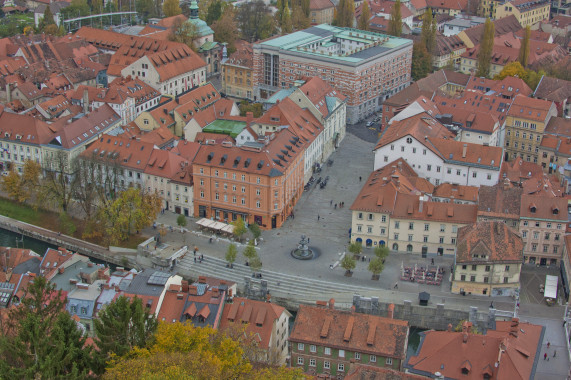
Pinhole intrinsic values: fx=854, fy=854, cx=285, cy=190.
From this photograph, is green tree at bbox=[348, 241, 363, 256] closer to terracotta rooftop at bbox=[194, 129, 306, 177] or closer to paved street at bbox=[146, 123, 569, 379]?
paved street at bbox=[146, 123, 569, 379]

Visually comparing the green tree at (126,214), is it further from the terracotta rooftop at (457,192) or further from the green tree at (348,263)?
the terracotta rooftop at (457,192)

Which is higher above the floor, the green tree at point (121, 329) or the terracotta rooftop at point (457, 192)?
the green tree at point (121, 329)

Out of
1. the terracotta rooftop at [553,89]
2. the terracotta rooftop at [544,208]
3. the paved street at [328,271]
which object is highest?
the terracotta rooftop at [553,89]

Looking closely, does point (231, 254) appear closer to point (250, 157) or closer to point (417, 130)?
point (250, 157)

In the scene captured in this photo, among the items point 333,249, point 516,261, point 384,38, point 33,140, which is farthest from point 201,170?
point 384,38

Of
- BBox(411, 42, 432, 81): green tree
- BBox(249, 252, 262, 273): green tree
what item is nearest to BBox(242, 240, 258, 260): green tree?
BBox(249, 252, 262, 273): green tree

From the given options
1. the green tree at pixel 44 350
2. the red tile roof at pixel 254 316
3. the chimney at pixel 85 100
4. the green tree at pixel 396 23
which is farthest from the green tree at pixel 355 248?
the green tree at pixel 396 23

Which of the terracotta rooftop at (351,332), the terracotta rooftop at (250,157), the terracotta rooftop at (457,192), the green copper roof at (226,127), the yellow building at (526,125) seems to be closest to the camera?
the terracotta rooftop at (351,332)
